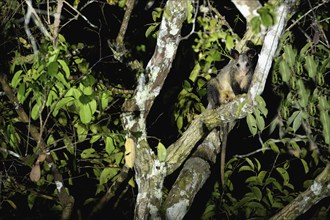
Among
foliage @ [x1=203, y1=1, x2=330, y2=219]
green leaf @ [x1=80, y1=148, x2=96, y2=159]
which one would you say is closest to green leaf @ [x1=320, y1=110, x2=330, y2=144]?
foliage @ [x1=203, y1=1, x2=330, y2=219]

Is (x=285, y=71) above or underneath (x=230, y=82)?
above

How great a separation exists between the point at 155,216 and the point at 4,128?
3.73ft

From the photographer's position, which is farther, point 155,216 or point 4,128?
point 4,128

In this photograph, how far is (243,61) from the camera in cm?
352

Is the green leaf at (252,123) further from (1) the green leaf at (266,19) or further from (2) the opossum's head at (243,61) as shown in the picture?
(2) the opossum's head at (243,61)

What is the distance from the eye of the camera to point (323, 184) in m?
2.39

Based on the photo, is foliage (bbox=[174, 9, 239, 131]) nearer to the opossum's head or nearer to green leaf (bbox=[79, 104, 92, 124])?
the opossum's head

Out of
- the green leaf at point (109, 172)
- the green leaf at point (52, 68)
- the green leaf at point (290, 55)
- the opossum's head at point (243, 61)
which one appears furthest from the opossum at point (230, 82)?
the green leaf at point (52, 68)

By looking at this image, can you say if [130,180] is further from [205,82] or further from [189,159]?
[205,82]

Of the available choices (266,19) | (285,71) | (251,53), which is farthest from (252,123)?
(251,53)

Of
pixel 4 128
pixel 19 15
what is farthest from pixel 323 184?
pixel 19 15

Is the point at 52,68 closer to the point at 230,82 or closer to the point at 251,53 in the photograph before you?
the point at 251,53

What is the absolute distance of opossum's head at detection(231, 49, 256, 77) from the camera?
11.0ft

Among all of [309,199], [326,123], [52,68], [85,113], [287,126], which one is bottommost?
[309,199]
